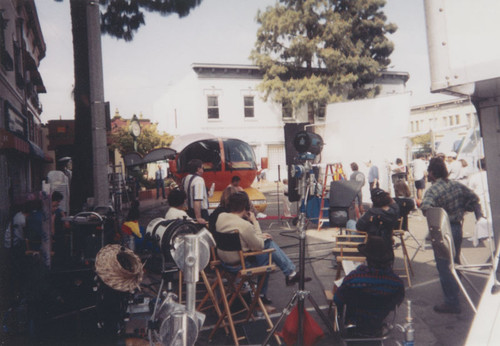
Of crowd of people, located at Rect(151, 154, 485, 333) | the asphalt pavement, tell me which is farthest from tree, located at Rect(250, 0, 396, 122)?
crowd of people, located at Rect(151, 154, 485, 333)

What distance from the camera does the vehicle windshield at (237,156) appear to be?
11352 millimetres

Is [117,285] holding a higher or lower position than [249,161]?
lower

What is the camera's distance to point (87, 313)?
393cm

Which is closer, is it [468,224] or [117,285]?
[117,285]

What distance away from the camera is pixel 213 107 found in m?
26.5

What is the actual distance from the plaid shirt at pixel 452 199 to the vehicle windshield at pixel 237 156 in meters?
6.98


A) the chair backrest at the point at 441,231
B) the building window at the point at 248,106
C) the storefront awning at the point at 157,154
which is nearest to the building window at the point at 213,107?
the building window at the point at 248,106

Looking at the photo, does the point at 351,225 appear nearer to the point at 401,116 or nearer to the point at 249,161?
the point at 249,161

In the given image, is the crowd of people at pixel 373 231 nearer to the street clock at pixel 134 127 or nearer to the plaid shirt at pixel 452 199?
the plaid shirt at pixel 452 199

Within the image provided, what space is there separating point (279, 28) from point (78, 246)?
2219cm

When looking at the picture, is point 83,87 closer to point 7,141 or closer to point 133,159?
point 7,141

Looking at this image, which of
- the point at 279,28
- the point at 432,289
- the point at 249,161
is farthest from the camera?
the point at 279,28

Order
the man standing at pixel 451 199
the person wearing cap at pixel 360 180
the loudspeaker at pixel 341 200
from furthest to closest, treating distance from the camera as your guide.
Result: 1. the person wearing cap at pixel 360 180
2. the loudspeaker at pixel 341 200
3. the man standing at pixel 451 199

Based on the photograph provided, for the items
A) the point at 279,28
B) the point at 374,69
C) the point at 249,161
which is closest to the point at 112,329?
the point at 249,161
